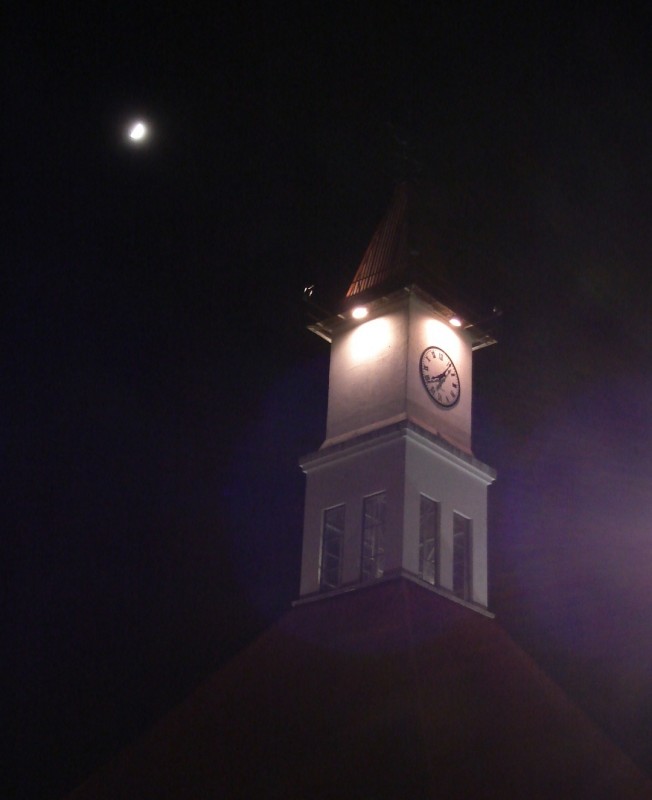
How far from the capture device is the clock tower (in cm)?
2628

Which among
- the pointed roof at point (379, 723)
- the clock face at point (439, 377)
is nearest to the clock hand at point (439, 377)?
the clock face at point (439, 377)

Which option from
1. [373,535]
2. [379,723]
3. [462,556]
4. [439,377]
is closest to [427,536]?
[462,556]

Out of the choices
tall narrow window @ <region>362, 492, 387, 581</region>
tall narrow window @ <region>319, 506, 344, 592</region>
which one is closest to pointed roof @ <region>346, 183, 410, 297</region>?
tall narrow window @ <region>362, 492, 387, 581</region>

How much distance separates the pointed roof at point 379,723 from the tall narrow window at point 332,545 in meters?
1.07

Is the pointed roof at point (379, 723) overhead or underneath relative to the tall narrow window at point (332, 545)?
underneath

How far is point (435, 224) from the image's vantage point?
30953 mm

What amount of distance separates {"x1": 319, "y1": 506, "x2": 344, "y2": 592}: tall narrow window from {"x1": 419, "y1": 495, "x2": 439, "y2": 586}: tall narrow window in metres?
1.78

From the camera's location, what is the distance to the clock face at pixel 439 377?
92.1 ft

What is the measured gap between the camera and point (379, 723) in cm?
2075

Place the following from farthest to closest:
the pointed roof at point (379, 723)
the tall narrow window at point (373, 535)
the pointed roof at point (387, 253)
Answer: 1. the pointed roof at point (387, 253)
2. the tall narrow window at point (373, 535)
3. the pointed roof at point (379, 723)

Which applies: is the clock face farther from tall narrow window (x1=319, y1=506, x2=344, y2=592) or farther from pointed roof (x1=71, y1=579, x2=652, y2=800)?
pointed roof (x1=71, y1=579, x2=652, y2=800)

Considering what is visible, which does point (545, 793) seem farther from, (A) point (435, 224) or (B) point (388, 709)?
(A) point (435, 224)

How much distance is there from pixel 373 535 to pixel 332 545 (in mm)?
1023

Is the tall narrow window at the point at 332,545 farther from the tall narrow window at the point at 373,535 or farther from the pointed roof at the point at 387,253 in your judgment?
the pointed roof at the point at 387,253
